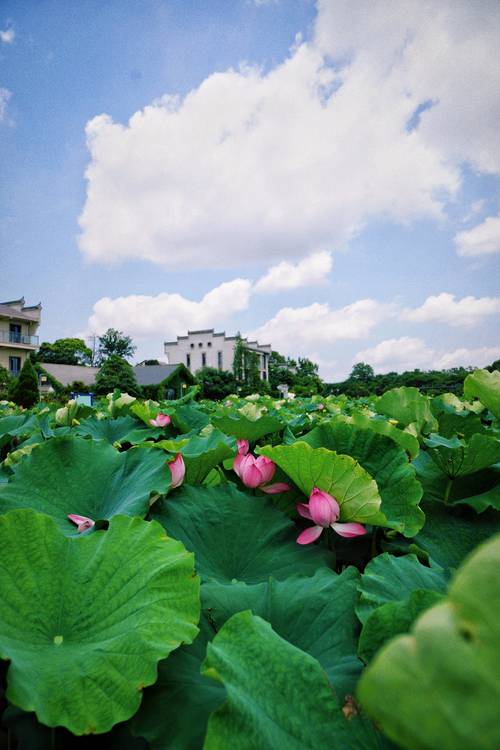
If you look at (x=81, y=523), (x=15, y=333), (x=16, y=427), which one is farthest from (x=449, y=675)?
(x=15, y=333)

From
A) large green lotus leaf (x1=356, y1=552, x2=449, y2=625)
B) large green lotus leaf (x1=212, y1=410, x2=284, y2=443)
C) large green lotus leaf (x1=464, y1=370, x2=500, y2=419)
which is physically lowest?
large green lotus leaf (x1=356, y1=552, x2=449, y2=625)

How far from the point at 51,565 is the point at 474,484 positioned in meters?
0.86

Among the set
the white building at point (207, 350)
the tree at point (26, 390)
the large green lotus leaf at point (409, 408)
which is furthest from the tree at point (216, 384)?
the large green lotus leaf at point (409, 408)

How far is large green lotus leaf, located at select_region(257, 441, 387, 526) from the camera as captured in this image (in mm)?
748

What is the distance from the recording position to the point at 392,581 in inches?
24.5

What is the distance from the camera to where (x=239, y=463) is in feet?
3.18

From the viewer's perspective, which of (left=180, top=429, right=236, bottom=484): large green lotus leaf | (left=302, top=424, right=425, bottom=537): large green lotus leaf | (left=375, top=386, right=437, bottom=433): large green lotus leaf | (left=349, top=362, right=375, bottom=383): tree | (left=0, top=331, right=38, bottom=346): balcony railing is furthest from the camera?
(left=349, top=362, right=375, bottom=383): tree

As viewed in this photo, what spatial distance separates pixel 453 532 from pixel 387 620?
0.49 m

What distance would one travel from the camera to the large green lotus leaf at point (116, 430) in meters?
1.79

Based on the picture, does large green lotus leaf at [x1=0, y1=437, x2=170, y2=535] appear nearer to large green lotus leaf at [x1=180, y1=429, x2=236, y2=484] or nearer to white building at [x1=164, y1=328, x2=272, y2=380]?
large green lotus leaf at [x1=180, y1=429, x2=236, y2=484]

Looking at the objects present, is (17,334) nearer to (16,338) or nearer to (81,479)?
(16,338)

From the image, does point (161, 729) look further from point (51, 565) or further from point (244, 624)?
point (51, 565)

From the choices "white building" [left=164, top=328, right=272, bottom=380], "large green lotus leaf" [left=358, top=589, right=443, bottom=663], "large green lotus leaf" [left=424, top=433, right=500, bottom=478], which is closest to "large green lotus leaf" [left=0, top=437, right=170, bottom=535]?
"large green lotus leaf" [left=358, top=589, right=443, bottom=663]

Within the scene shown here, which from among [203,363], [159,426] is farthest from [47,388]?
[159,426]
